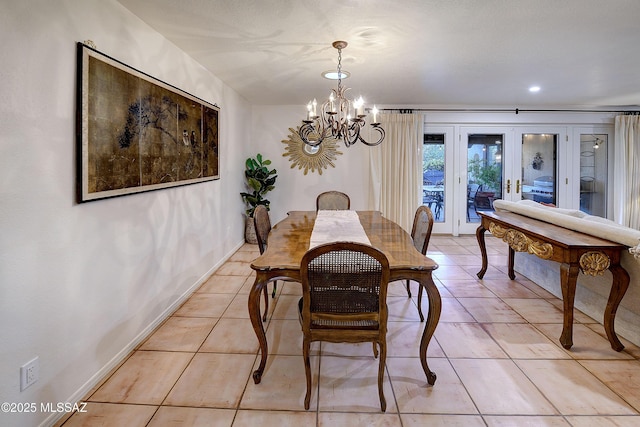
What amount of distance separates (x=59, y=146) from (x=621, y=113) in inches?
304

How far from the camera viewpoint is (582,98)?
5277 millimetres

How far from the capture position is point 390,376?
2121 mm

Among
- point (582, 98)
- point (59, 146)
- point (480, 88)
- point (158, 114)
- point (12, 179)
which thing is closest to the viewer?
point (12, 179)

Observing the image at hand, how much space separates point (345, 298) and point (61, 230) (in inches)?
57.9

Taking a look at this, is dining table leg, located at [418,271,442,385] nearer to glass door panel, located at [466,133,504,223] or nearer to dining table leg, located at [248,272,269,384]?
dining table leg, located at [248,272,269,384]

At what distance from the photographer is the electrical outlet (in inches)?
61.1

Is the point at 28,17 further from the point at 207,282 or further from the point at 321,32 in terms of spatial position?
the point at 207,282

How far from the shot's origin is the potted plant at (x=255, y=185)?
5.55 meters

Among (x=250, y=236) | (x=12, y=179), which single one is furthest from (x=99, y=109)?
(x=250, y=236)

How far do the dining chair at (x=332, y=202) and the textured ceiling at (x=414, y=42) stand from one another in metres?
1.41

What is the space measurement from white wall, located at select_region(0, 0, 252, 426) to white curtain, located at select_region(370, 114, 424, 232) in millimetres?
3866

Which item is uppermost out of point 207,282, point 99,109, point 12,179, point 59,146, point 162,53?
point 162,53

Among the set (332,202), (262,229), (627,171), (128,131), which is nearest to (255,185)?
(332,202)

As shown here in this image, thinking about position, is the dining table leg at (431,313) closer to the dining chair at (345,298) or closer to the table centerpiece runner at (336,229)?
the dining chair at (345,298)
